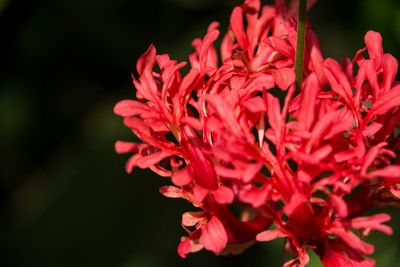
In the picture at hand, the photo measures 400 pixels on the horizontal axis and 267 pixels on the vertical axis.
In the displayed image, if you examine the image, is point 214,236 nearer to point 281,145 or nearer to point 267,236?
point 267,236


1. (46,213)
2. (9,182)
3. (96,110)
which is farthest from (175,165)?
(9,182)

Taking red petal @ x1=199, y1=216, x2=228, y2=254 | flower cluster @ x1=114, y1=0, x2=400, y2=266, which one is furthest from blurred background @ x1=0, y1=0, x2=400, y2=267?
red petal @ x1=199, y1=216, x2=228, y2=254

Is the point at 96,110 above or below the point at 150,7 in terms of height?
below

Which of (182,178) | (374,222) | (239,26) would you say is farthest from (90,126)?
(374,222)

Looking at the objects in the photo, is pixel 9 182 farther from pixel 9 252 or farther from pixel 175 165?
pixel 175 165

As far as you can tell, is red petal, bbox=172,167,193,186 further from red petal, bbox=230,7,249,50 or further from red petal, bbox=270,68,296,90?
red petal, bbox=230,7,249,50

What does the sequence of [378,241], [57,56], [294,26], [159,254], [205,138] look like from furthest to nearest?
1. [57,56]
2. [159,254]
3. [378,241]
4. [294,26]
5. [205,138]
